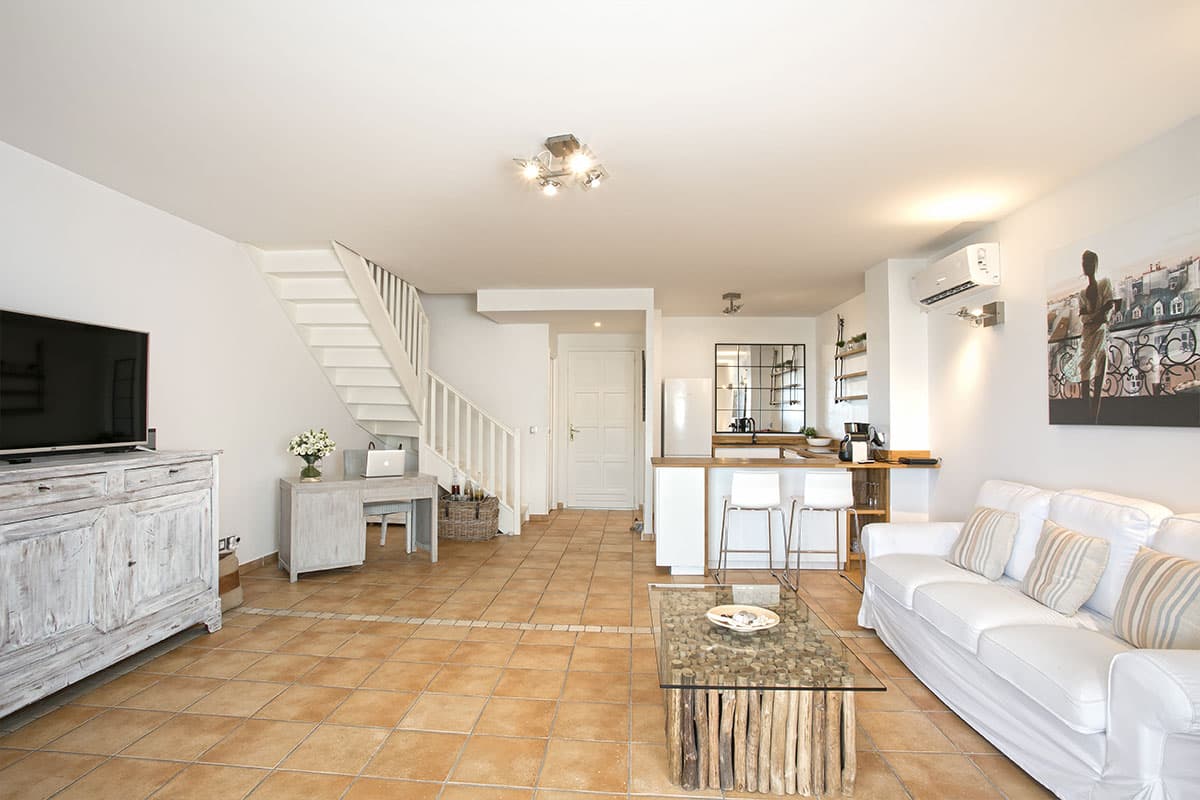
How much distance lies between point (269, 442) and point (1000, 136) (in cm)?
520

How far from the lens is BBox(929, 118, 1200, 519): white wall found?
2.89m

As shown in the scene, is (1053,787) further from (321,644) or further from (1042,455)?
(321,644)

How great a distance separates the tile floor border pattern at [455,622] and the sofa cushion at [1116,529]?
7.08 ft

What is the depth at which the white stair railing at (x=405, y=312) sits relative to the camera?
568 cm

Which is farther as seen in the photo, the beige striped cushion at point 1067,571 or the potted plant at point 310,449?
the potted plant at point 310,449

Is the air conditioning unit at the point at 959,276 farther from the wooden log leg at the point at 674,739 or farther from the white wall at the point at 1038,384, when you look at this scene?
the wooden log leg at the point at 674,739

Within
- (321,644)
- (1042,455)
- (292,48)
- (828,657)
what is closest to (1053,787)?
(828,657)

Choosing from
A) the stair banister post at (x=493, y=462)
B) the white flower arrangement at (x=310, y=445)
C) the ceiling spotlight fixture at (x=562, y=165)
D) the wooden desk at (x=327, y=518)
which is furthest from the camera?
the stair banister post at (x=493, y=462)

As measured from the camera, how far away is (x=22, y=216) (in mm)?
3156

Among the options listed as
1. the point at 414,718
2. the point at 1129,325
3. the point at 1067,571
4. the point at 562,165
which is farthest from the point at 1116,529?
the point at 414,718

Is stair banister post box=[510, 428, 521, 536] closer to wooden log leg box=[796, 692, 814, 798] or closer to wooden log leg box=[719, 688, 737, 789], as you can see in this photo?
wooden log leg box=[719, 688, 737, 789]

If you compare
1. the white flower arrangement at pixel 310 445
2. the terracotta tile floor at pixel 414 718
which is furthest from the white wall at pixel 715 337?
the white flower arrangement at pixel 310 445

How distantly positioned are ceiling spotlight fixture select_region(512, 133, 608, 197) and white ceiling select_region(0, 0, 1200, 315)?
0.10 metres

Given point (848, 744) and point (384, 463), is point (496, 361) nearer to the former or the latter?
point (384, 463)
